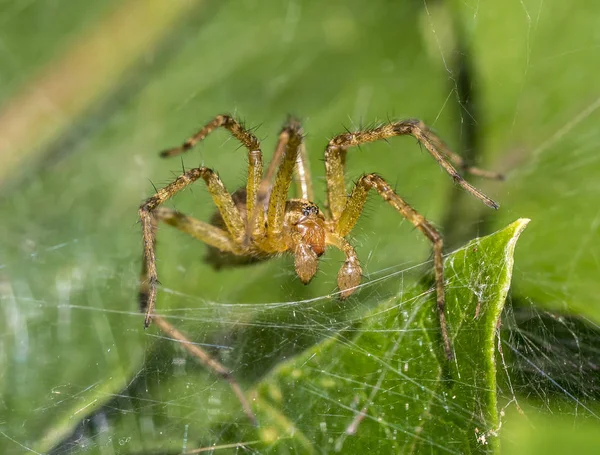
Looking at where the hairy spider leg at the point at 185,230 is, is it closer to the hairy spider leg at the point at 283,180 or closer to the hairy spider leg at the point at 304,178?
the hairy spider leg at the point at 283,180

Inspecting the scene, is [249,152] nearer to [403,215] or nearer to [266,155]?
[266,155]

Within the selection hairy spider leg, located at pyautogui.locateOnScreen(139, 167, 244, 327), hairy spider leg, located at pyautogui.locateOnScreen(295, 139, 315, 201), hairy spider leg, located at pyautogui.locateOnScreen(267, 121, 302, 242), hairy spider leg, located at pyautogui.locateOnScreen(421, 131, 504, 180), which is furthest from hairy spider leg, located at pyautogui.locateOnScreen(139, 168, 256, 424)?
hairy spider leg, located at pyautogui.locateOnScreen(421, 131, 504, 180)

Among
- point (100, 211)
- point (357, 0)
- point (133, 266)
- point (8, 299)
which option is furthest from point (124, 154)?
point (357, 0)

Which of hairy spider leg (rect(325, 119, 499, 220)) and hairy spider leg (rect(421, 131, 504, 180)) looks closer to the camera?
hairy spider leg (rect(325, 119, 499, 220))

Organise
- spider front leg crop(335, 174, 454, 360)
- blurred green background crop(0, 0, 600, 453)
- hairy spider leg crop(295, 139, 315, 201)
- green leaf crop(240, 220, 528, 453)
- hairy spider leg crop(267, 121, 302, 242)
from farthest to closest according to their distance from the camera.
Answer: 1. hairy spider leg crop(295, 139, 315, 201)
2. hairy spider leg crop(267, 121, 302, 242)
3. blurred green background crop(0, 0, 600, 453)
4. spider front leg crop(335, 174, 454, 360)
5. green leaf crop(240, 220, 528, 453)

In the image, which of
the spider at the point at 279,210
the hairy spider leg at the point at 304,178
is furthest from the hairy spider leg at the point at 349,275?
the hairy spider leg at the point at 304,178

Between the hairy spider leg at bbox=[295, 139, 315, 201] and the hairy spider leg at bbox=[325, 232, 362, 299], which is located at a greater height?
the hairy spider leg at bbox=[295, 139, 315, 201]

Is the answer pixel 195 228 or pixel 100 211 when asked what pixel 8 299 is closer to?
pixel 100 211

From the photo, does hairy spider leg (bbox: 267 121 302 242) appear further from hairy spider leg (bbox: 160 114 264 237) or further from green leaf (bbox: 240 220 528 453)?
green leaf (bbox: 240 220 528 453)
